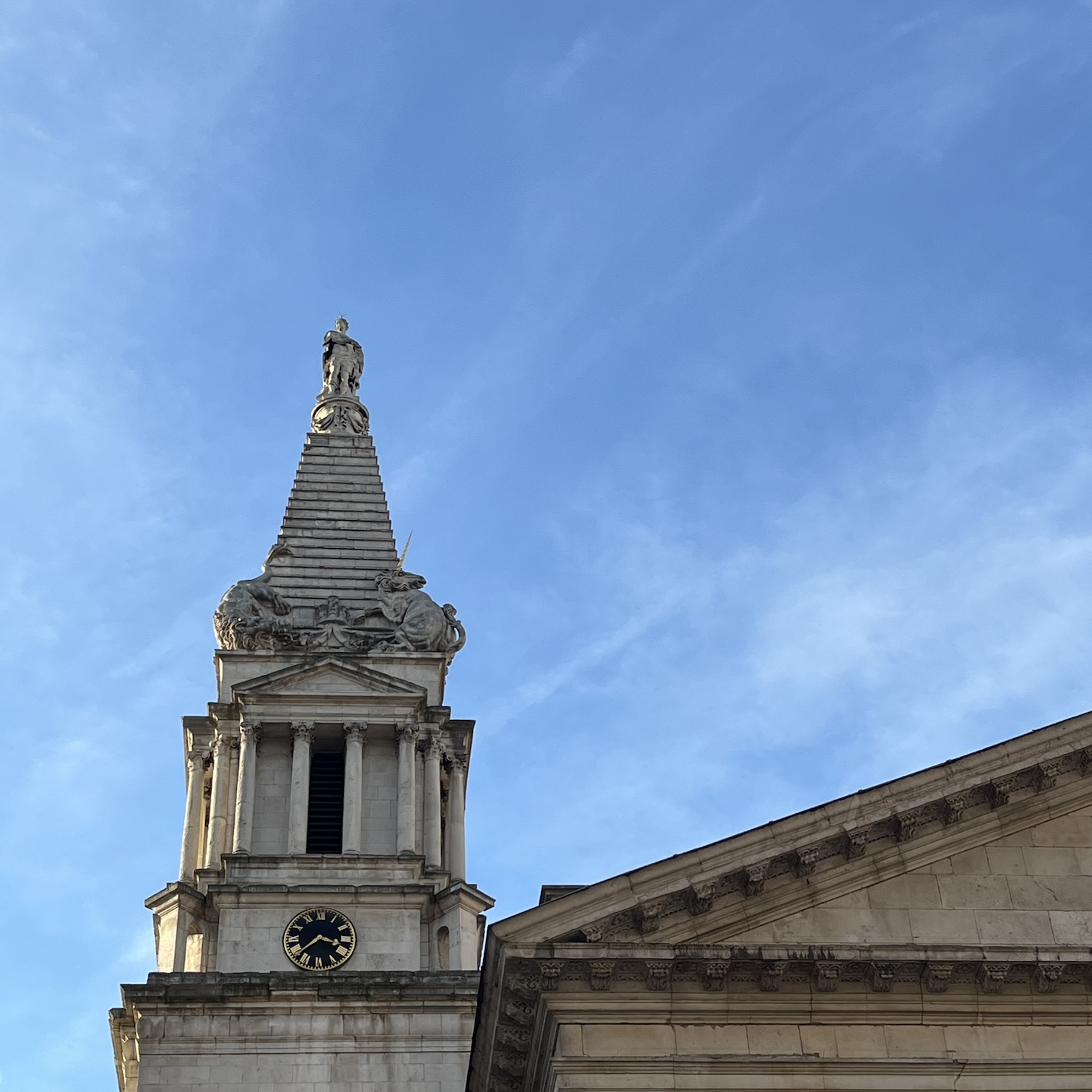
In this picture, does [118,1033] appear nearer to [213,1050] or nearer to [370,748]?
[213,1050]

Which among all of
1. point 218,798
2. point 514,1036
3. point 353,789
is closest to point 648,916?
point 514,1036

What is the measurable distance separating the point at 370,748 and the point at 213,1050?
11114 millimetres

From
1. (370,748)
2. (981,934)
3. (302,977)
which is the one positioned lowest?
(981,934)

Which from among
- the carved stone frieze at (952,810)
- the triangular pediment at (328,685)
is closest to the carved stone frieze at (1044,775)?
the carved stone frieze at (952,810)

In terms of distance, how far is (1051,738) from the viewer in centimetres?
2847

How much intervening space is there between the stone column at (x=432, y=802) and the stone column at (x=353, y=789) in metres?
1.70

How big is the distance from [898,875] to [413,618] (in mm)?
29952

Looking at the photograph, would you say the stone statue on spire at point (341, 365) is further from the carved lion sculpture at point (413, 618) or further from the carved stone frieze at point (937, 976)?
the carved stone frieze at point (937, 976)

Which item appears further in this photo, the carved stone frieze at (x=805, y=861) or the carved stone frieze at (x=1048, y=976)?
the carved stone frieze at (x=805, y=861)

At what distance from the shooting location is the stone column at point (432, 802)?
5028 centimetres

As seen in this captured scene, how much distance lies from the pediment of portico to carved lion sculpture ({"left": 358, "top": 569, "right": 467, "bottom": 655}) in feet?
6.61

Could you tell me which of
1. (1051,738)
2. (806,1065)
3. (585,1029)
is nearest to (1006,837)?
(1051,738)

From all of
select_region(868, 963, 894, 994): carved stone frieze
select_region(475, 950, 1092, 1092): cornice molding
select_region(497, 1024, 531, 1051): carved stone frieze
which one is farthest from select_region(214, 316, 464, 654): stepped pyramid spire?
select_region(868, 963, 894, 994): carved stone frieze

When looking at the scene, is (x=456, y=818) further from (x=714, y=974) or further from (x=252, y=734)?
(x=714, y=974)
